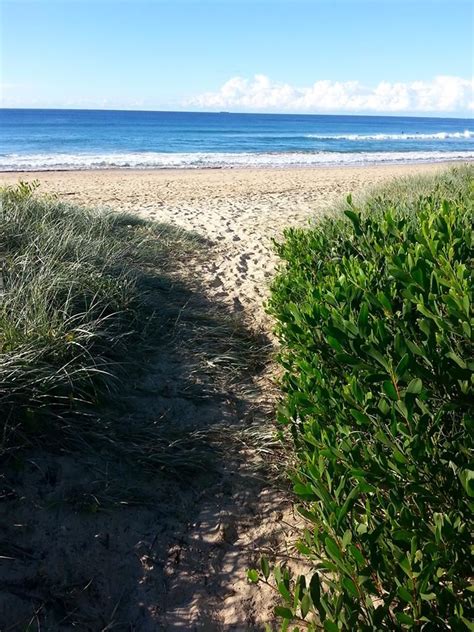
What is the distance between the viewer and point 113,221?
755cm

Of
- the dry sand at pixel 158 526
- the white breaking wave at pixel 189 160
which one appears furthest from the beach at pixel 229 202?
the white breaking wave at pixel 189 160

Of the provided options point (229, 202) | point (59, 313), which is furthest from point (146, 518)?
point (229, 202)

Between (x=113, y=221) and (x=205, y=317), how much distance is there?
125 inches

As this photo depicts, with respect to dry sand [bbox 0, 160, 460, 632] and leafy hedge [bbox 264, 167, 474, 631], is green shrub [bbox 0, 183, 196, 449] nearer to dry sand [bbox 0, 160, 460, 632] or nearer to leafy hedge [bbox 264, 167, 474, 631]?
dry sand [bbox 0, 160, 460, 632]

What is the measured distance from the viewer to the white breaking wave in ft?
80.0

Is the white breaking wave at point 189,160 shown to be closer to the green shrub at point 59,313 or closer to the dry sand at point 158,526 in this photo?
the green shrub at point 59,313

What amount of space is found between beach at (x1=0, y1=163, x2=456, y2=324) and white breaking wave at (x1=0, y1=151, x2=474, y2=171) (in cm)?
255

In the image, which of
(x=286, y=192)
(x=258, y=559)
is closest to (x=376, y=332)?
(x=258, y=559)

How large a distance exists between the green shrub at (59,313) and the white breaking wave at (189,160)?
18535mm

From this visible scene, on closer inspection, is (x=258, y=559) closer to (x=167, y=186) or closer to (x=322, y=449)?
(x=322, y=449)

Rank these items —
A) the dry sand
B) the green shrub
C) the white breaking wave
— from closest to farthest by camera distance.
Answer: the dry sand < the green shrub < the white breaking wave

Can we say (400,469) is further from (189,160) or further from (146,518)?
(189,160)

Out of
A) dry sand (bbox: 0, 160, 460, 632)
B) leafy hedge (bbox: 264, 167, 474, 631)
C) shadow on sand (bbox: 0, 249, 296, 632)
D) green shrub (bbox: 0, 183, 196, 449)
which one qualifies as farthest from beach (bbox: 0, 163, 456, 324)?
leafy hedge (bbox: 264, 167, 474, 631)

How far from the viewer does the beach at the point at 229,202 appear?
257 inches
